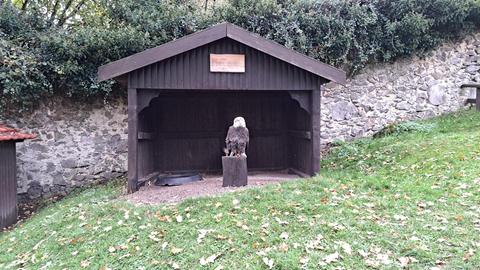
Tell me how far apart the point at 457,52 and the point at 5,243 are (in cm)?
1179

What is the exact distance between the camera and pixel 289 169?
8.28 meters

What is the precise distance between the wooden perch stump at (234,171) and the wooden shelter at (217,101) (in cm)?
125

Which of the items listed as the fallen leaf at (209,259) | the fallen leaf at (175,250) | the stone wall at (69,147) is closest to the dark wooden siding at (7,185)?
the stone wall at (69,147)

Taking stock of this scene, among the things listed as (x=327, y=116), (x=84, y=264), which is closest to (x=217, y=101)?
(x=327, y=116)

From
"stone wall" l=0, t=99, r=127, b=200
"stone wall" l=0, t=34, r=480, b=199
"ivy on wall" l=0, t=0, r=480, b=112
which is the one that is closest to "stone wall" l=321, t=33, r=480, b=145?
"stone wall" l=0, t=34, r=480, b=199

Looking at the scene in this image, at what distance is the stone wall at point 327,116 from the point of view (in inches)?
341

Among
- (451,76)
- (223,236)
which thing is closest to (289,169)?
(223,236)

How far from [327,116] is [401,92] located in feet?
7.61

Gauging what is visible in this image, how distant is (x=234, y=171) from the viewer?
19.8ft

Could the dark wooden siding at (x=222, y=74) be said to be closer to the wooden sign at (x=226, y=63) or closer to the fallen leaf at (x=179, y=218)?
the wooden sign at (x=226, y=63)

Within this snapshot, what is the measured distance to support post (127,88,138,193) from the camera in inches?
239

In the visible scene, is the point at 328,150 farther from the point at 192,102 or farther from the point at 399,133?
the point at 192,102

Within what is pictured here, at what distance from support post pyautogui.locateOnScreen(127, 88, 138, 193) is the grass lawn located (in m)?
0.61

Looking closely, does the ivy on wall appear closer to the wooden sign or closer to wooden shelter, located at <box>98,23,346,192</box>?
wooden shelter, located at <box>98,23,346,192</box>
